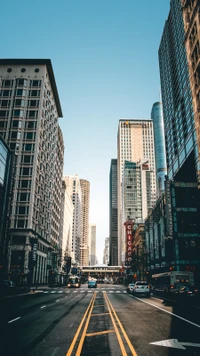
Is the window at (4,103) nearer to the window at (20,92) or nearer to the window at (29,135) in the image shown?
the window at (20,92)

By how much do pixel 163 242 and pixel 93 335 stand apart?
6161 cm

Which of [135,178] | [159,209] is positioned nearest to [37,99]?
[159,209]

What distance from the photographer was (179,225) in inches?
2458

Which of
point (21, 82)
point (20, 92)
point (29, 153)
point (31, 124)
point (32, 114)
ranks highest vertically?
point (21, 82)

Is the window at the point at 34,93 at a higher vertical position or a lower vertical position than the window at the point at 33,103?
higher

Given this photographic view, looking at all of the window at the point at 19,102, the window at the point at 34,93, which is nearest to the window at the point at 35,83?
the window at the point at 34,93

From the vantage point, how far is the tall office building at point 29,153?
6309cm

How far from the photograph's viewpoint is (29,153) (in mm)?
69812

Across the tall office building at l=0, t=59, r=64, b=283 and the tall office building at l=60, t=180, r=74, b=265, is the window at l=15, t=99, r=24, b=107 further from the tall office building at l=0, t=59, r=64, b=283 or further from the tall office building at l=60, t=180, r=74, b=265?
the tall office building at l=60, t=180, r=74, b=265

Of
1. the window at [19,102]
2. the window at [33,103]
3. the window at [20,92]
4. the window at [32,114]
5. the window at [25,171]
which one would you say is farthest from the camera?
the window at [20,92]

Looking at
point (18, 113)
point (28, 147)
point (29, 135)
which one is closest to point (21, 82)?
point (18, 113)

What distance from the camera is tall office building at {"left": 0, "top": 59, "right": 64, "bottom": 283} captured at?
63094 millimetres

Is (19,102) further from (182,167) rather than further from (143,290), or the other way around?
(143,290)

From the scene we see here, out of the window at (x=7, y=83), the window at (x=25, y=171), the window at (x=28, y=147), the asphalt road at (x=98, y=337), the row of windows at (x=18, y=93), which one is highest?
the window at (x=7, y=83)
